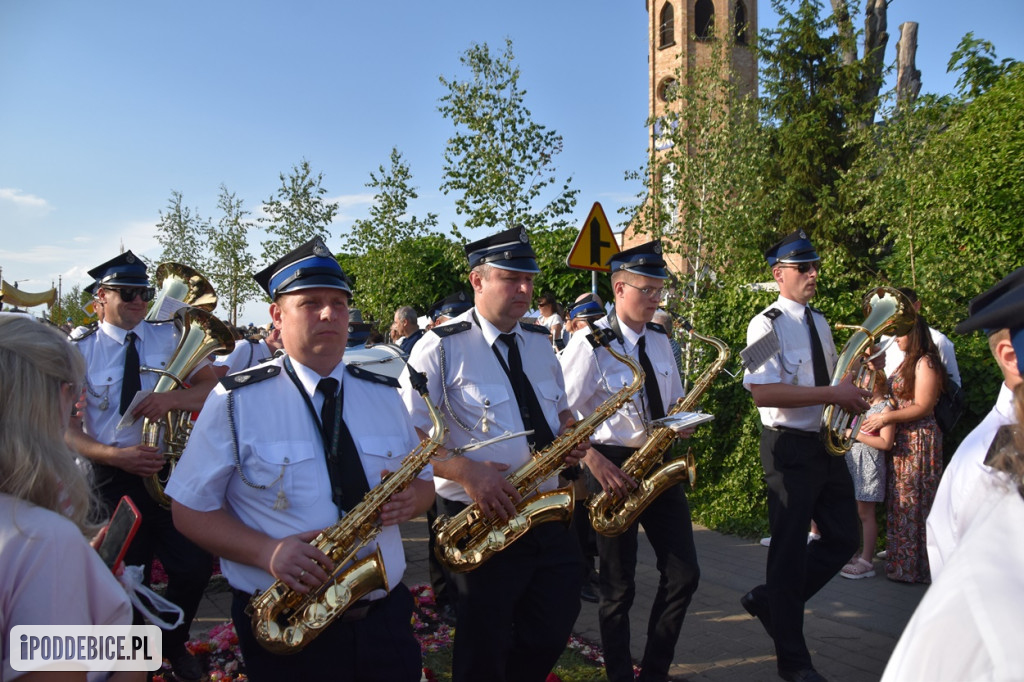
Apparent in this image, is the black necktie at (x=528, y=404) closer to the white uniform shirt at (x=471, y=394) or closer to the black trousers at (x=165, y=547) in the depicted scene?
the white uniform shirt at (x=471, y=394)

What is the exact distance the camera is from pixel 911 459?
6.89 meters

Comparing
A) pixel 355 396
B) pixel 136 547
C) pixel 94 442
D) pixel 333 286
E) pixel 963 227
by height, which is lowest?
pixel 136 547

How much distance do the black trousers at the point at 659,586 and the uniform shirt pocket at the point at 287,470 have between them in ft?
8.08

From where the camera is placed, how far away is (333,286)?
10.1ft

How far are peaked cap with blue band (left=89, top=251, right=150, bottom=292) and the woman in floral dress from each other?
251 inches

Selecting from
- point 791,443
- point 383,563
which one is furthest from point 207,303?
point 791,443

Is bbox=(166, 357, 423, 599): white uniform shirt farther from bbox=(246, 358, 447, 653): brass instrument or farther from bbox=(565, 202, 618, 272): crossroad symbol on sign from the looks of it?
bbox=(565, 202, 618, 272): crossroad symbol on sign

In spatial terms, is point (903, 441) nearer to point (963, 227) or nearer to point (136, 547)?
point (963, 227)

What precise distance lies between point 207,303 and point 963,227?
422 inches

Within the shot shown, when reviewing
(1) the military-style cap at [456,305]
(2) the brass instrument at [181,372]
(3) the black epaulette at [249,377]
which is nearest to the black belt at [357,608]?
(3) the black epaulette at [249,377]

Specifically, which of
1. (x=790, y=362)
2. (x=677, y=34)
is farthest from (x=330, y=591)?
(x=677, y=34)

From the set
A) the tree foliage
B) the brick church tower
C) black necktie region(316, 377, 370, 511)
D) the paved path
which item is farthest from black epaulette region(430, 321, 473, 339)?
the brick church tower

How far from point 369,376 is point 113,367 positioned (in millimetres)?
2818

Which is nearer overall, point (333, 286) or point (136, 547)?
point (333, 286)
